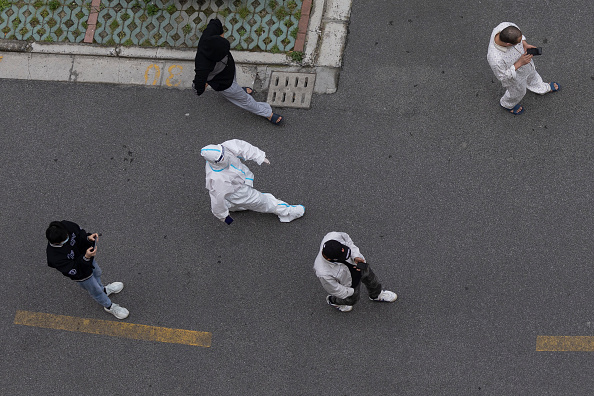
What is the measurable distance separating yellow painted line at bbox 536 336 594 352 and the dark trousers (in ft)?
5.99

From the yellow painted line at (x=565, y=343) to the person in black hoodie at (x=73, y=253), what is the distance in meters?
4.79

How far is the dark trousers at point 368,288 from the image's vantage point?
15.6ft

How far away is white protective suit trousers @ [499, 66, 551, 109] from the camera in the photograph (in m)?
5.40

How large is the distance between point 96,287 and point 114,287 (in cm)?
53

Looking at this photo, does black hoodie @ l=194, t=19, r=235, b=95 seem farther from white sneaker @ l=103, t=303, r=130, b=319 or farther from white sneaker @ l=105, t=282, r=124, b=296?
white sneaker @ l=103, t=303, r=130, b=319

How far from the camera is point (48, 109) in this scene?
671 centimetres

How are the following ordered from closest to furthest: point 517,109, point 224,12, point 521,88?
point 521,88, point 517,109, point 224,12

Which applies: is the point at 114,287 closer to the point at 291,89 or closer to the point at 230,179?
the point at 230,179

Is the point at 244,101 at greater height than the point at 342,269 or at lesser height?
greater

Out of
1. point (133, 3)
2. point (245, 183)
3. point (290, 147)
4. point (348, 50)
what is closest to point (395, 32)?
point (348, 50)

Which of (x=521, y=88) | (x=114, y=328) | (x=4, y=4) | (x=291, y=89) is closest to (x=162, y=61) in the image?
(x=291, y=89)

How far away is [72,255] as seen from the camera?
464 centimetres

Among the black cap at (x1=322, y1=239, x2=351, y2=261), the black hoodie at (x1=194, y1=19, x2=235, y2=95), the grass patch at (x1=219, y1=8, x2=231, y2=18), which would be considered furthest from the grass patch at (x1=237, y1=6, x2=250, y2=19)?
the black cap at (x1=322, y1=239, x2=351, y2=261)

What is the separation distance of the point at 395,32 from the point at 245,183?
10.0 feet
